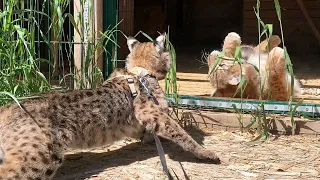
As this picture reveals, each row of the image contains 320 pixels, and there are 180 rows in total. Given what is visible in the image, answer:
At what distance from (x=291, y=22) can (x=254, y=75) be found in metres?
6.52

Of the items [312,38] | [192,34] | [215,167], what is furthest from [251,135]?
[192,34]

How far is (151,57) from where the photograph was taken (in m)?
3.80

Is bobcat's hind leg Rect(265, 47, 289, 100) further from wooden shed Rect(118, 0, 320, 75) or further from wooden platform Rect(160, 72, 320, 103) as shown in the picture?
wooden shed Rect(118, 0, 320, 75)

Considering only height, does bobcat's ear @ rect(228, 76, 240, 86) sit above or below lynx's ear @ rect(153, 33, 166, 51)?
below

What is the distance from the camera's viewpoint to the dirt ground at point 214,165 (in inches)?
124

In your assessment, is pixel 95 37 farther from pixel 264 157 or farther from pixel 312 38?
pixel 312 38

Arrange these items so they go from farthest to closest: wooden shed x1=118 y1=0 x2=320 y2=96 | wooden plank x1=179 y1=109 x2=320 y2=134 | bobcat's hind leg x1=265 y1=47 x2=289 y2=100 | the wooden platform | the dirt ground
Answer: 1. wooden shed x1=118 y1=0 x2=320 y2=96
2. the wooden platform
3. bobcat's hind leg x1=265 y1=47 x2=289 y2=100
4. wooden plank x1=179 y1=109 x2=320 y2=134
5. the dirt ground

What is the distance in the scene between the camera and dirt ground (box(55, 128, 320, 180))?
10.3 feet

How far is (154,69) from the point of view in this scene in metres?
3.83

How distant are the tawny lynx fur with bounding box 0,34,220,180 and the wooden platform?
150cm

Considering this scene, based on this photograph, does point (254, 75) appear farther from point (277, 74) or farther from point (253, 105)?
point (253, 105)

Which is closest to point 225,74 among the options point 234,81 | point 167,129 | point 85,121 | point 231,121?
point 234,81

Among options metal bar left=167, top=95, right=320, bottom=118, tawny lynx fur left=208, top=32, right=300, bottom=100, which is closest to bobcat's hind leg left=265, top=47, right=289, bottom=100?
tawny lynx fur left=208, top=32, right=300, bottom=100

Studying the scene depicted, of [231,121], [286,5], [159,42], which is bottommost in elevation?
[231,121]
